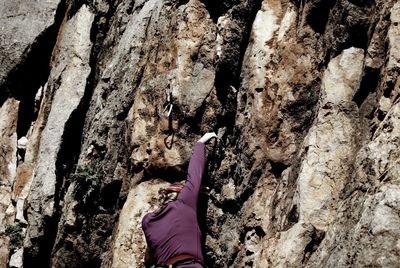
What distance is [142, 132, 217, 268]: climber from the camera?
30.1 feet

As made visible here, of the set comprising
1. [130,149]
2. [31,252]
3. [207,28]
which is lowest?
[31,252]

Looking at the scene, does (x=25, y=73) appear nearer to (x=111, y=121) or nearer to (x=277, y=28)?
(x=111, y=121)

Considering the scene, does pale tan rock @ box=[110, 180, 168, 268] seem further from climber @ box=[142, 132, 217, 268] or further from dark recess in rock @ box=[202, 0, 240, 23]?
dark recess in rock @ box=[202, 0, 240, 23]

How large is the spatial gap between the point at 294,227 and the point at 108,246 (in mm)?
4951

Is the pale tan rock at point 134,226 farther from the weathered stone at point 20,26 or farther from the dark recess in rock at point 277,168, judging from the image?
the weathered stone at point 20,26

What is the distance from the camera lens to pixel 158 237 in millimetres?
9484

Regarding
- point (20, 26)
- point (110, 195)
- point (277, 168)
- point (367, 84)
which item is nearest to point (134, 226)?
point (110, 195)

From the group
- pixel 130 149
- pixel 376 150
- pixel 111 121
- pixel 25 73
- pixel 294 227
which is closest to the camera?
pixel 376 150

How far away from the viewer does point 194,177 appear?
9.77 metres

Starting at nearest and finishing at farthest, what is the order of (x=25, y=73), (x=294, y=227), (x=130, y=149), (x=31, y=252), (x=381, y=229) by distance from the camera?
(x=381, y=229), (x=294, y=227), (x=130, y=149), (x=31, y=252), (x=25, y=73)

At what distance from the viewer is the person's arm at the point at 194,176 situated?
9.63 meters

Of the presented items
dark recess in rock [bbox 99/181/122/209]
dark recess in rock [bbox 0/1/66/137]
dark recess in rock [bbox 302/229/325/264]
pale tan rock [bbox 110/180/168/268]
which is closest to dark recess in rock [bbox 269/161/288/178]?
dark recess in rock [bbox 302/229/325/264]

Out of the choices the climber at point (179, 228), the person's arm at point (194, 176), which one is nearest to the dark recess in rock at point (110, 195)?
the climber at point (179, 228)

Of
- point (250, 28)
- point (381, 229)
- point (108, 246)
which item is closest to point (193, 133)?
point (250, 28)
